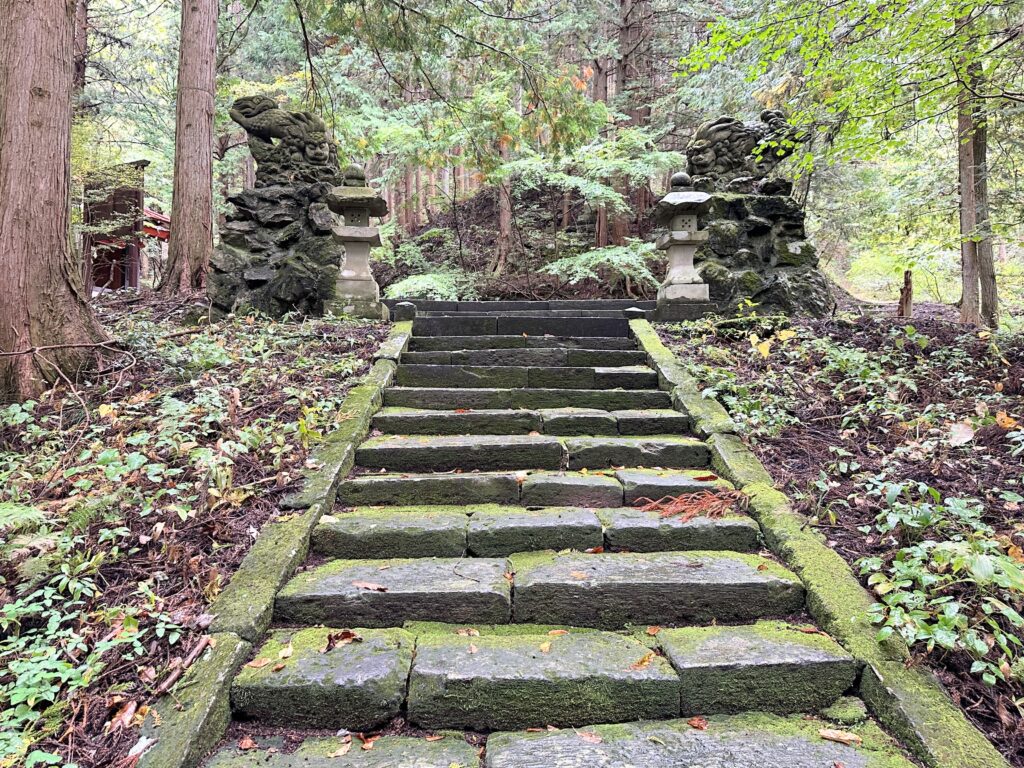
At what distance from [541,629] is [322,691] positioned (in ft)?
3.02

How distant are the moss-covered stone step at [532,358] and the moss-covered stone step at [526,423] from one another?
1.12 m

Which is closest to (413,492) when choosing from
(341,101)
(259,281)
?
(259,281)

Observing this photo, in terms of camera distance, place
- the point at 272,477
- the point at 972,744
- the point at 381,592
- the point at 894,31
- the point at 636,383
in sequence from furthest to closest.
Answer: the point at 894,31, the point at 636,383, the point at 272,477, the point at 381,592, the point at 972,744

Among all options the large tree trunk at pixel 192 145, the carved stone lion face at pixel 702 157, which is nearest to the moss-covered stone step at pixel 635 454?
the carved stone lion face at pixel 702 157

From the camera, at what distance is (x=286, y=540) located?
2.58 m

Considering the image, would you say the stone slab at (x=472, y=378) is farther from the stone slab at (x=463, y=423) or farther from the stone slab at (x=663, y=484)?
the stone slab at (x=663, y=484)

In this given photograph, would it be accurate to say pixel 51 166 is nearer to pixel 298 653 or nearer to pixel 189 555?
pixel 189 555

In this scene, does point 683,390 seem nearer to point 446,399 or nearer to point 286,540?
point 446,399

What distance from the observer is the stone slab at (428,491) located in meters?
3.15

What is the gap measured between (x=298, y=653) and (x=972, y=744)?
92.5 inches

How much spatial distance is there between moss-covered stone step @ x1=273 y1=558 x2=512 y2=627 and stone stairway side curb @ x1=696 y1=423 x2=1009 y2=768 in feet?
4.53

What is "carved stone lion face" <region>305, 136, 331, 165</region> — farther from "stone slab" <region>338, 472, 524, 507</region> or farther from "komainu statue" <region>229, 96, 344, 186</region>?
"stone slab" <region>338, 472, 524, 507</region>

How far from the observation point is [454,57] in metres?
6.27

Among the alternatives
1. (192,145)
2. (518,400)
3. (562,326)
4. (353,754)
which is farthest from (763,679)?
(192,145)
